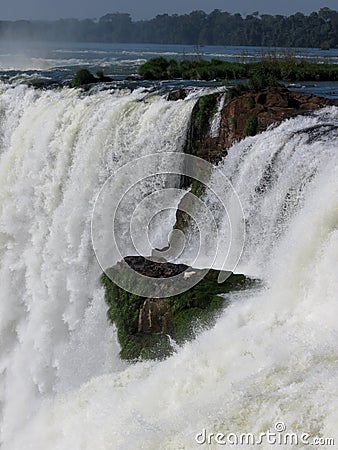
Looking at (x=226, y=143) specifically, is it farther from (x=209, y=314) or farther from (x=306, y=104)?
(x=209, y=314)

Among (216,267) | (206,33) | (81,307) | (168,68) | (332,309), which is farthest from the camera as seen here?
(206,33)

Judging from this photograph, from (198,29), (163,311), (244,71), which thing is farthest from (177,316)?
(198,29)

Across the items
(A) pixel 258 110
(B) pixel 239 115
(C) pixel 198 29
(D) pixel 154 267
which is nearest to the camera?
(D) pixel 154 267

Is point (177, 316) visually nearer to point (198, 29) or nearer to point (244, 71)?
point (244, 71)

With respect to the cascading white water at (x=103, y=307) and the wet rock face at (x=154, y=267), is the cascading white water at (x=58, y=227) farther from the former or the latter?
the wet rock face at (x=154, y=267)

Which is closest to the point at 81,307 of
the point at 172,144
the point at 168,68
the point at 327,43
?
the point at 172,144

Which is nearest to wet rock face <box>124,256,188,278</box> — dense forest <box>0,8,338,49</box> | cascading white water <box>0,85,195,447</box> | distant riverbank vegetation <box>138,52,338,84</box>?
cascading white water <box>0,85,195,447</box>
